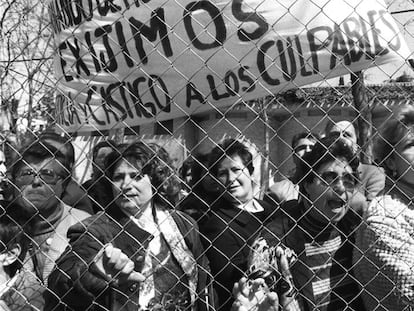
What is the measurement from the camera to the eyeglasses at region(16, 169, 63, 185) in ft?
8.11

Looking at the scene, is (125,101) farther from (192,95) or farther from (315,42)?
(315,42)

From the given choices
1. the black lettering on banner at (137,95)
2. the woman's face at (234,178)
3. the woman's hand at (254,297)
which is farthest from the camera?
the black lettering on banner at (137,95)

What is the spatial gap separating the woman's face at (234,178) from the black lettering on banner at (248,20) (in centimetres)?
52

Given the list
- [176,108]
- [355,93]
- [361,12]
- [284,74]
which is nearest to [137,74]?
[176,108]

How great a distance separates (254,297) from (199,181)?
55 centimetres

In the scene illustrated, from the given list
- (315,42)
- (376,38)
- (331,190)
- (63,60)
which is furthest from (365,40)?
(63,60)

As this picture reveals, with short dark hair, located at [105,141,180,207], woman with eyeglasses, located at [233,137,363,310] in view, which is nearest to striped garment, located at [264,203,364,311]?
woman with eyeglasses, located at [233,137,363,310]

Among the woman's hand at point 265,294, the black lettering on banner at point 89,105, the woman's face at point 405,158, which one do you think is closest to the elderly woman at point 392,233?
the woman's face at point 405,158

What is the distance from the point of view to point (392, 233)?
252 centimetres

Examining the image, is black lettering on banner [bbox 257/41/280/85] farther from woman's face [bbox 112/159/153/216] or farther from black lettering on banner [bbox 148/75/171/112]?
woman's face [bbox 112/159/153/216]

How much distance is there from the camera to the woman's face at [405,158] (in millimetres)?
2627

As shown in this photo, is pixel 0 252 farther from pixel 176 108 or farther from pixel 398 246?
pixel 398 246

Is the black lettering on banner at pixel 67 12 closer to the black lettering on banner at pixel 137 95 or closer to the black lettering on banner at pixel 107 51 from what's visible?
the black lettering on banner at pixel 107 51

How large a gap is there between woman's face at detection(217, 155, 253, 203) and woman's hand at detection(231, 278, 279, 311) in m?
0.48
